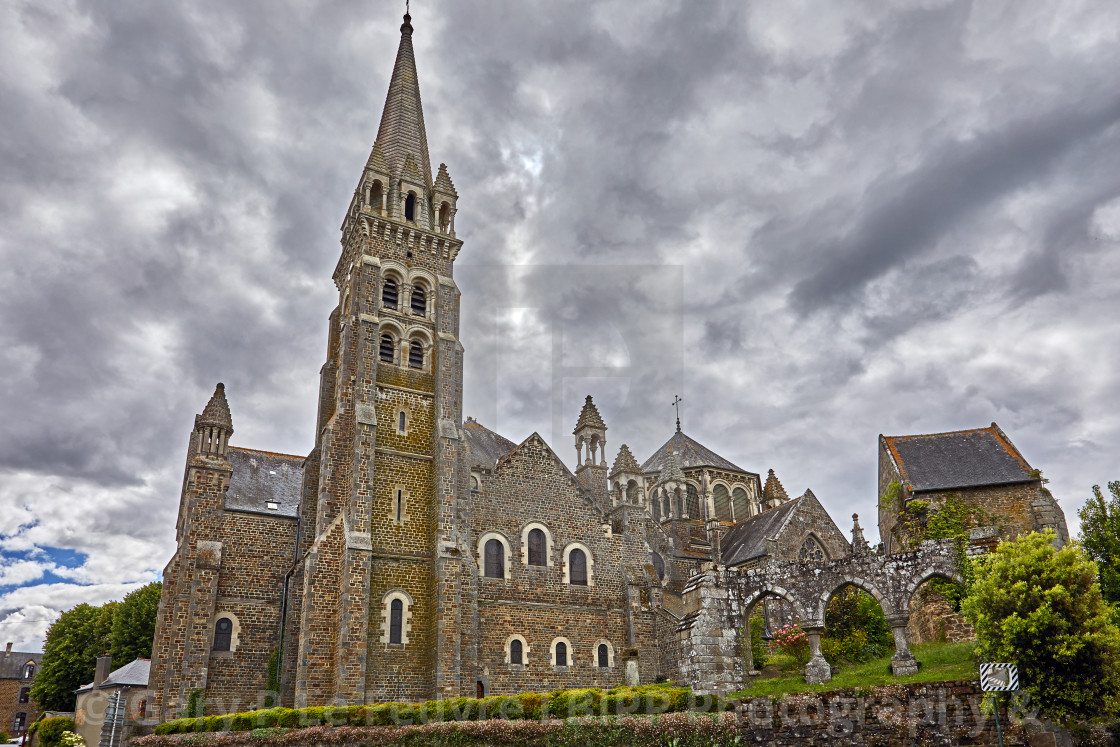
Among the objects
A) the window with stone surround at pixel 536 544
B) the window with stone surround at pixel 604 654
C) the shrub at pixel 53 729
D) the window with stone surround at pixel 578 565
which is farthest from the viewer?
the shrub at pixel 53 729

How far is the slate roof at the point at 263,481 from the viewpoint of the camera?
3160 centimetres

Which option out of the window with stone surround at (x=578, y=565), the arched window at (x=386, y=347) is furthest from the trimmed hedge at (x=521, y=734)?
the arched window at (x=386, y=347)

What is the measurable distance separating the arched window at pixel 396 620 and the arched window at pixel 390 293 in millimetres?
13009

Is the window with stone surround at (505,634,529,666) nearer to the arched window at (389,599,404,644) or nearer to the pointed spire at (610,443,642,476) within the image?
the arched window at (389,599,404,644)

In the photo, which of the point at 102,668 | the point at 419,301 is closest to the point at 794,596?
the point at 419,301

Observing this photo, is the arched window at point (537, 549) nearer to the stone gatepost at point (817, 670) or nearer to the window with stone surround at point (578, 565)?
the window with stone surround at point (578, 565)

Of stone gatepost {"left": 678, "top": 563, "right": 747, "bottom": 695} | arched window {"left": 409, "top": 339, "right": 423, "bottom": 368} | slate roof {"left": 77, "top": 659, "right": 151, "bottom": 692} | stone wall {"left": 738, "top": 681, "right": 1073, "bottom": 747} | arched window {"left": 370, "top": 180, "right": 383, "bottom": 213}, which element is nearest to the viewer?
stone wall {"left": 738, "top": 681, "right": 1073, "bottom": 747}

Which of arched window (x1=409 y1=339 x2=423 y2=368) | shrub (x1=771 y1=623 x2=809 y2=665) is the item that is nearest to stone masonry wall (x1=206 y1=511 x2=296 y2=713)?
arched window (x1=409 y1=339 x2=423 y2=368)

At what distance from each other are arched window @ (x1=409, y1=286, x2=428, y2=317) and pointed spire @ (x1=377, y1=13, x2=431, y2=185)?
257 inches

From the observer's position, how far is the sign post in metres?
14.0

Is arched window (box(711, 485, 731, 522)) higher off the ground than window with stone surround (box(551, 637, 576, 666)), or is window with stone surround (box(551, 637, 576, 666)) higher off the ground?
arched window (box(711, 485, 731, 522))

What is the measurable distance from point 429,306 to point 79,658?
125 ft

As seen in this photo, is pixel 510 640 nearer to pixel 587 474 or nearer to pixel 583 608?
pixel 583 608

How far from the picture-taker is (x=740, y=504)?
54.5m
